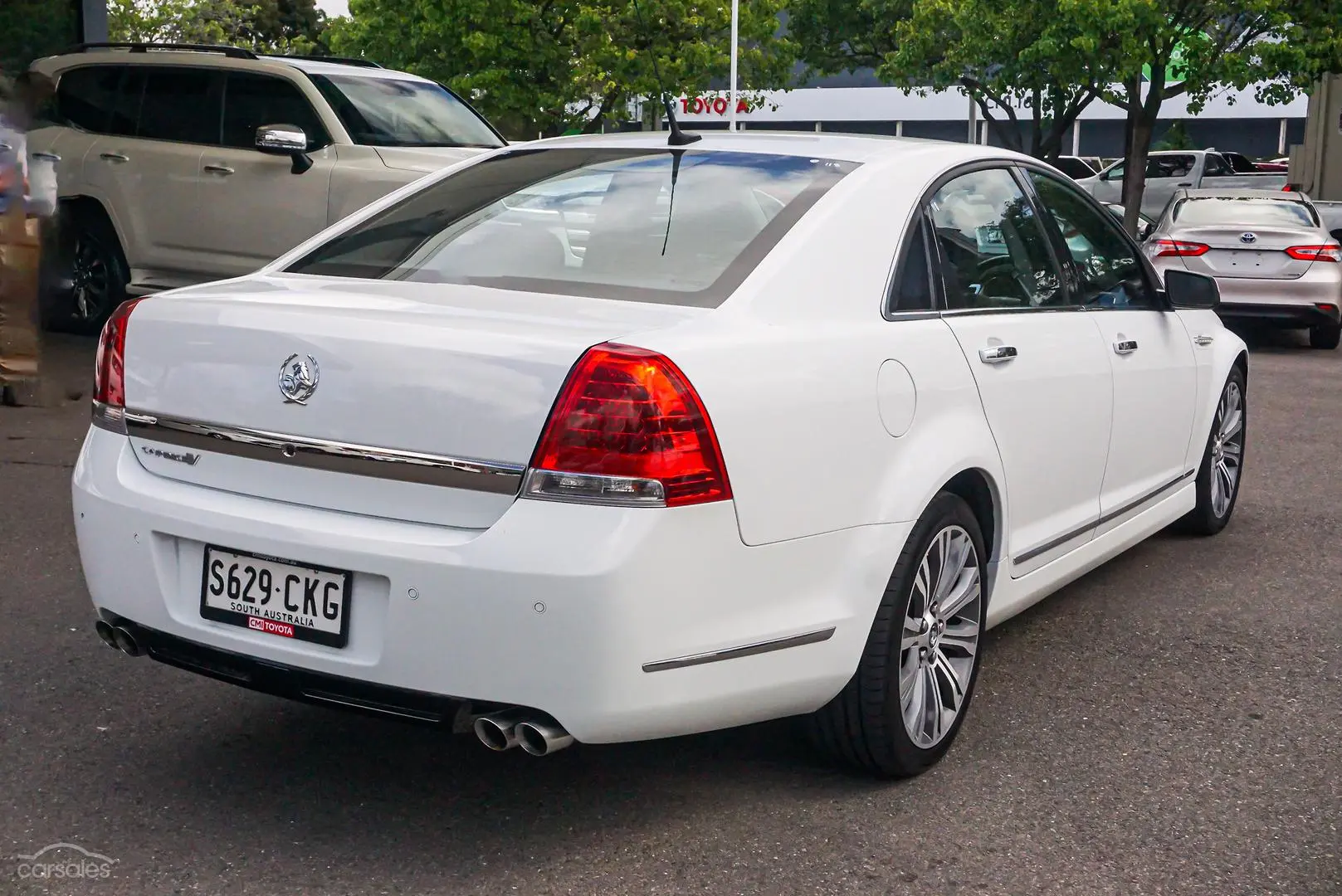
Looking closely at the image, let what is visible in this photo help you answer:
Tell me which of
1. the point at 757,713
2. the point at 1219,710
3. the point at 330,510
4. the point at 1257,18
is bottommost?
the point at 1219,710

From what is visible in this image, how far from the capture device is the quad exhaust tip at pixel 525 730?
3150 millimetres

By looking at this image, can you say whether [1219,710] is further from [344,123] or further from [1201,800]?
[344,123]

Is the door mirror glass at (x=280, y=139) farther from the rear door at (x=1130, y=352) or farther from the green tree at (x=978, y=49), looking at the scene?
the green tree at (x=978, y=49)

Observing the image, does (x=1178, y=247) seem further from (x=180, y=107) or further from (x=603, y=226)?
(x=603, y=226)

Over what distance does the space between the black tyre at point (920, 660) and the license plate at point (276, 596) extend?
1.20 meters

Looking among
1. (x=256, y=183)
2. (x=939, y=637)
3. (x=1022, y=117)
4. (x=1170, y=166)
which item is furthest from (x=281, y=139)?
(x=1022, y=117)

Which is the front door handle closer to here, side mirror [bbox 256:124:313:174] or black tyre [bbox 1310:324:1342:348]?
side mirror [bbox 256:124:313:174]

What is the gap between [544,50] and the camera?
99.6ft

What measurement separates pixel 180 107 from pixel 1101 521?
8.17 meters

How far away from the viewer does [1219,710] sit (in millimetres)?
4434

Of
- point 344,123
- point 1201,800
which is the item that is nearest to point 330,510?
point 1201,800

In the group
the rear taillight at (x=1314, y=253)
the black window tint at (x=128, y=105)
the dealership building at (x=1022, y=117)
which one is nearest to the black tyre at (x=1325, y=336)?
the rear taillight at (x=1314, y=253)

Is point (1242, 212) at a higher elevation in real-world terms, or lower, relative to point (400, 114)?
lower

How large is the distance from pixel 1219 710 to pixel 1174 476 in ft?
4.75
